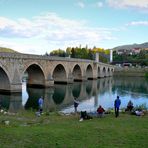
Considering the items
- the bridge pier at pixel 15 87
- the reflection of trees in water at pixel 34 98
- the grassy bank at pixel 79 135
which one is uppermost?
the bridge pier at pixel 15 87

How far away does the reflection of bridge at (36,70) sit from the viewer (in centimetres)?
4778

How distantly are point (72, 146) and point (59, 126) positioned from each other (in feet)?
16.9

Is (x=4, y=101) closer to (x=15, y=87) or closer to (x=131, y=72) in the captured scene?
(x=15, y=87)

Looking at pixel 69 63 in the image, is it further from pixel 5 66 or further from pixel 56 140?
pixel 56 140

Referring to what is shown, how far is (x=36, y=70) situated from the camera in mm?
61188

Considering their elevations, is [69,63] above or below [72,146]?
above

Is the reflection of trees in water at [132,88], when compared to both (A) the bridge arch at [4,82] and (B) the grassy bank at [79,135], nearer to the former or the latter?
(A) the bridge arch at [4,82]

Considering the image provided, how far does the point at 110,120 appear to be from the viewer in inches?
A: 813

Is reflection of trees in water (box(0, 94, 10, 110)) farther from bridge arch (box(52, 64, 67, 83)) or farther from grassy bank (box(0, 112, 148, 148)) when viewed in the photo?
bridge arch (box(52, 64, 67, 83))

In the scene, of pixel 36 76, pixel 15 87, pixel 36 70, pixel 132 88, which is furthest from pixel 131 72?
pixel 15 87

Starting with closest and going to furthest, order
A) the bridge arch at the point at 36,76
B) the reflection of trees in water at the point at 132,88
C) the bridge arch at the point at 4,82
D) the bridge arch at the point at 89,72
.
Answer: the bridge arch at the point at 4,82, the reflection of trees in water at the point at 132,88, the bridge arch at the point at 36,76, the bridge arch at the point at 89,72

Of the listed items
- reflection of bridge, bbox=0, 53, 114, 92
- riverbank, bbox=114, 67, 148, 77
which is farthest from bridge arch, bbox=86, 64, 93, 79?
riverbank, bbox=114, 67, 148, 77

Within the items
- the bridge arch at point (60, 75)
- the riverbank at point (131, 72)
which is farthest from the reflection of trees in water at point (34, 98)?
the riverbank at point (131, 72)

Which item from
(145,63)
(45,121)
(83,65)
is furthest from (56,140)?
(145,63)
